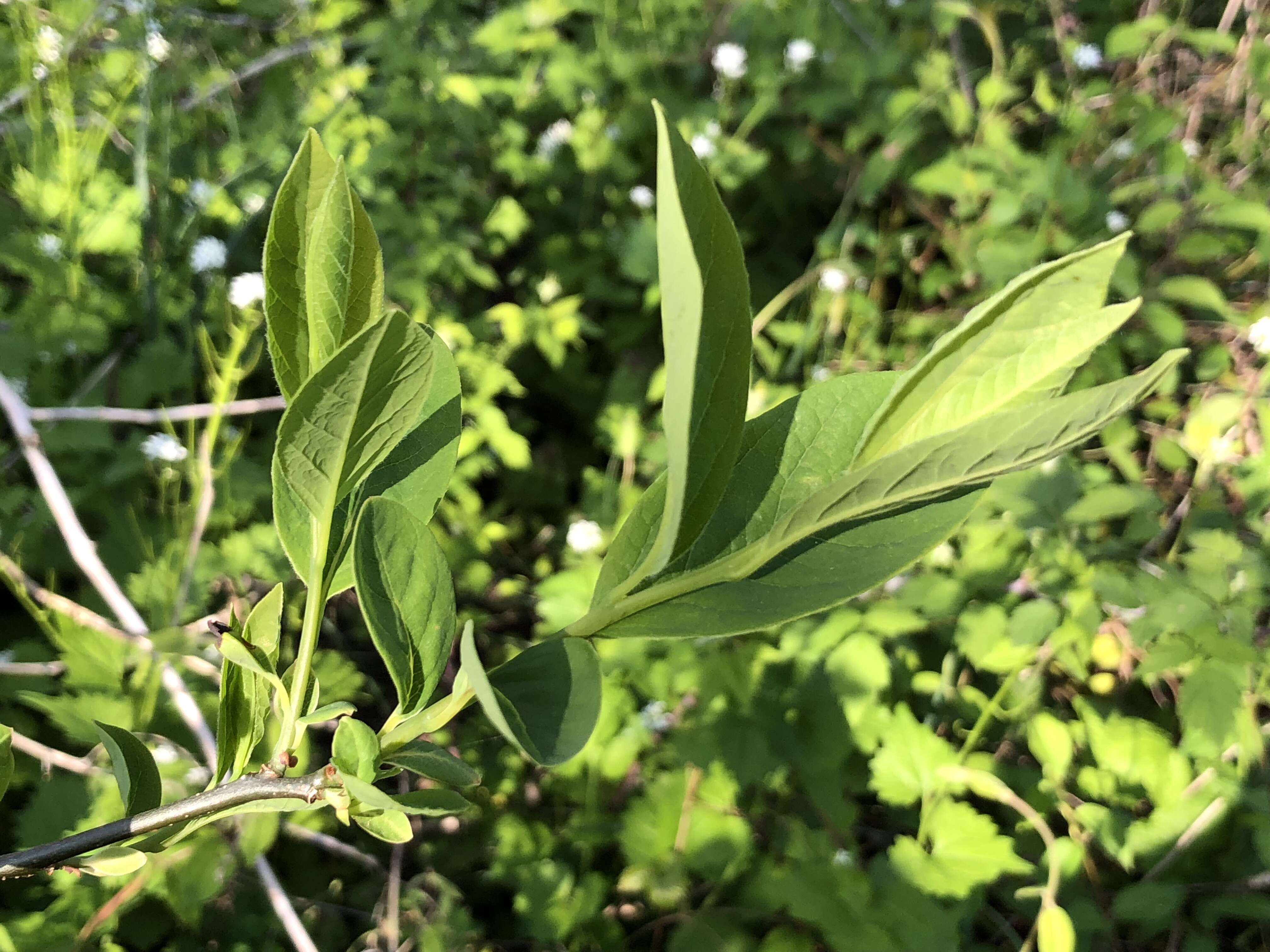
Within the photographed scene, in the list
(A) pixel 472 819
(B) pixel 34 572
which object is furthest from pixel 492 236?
(A) pixel 472 819

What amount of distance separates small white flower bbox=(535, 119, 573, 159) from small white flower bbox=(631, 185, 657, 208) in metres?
0.20

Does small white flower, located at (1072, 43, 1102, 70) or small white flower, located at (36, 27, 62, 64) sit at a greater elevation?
small white flower, located at (36, 27, 62, 64)

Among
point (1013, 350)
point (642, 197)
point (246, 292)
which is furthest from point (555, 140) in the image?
point (1013, 350)

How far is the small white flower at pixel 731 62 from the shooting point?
5.72 feet

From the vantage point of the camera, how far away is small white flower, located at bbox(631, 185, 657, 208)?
172 cm

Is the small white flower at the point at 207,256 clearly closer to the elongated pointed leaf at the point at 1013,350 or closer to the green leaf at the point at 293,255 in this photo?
the green leaf at the point at 293,255

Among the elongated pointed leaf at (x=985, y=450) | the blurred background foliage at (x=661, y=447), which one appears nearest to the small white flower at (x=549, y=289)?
the blurred background foliage at (x=661, y=447)

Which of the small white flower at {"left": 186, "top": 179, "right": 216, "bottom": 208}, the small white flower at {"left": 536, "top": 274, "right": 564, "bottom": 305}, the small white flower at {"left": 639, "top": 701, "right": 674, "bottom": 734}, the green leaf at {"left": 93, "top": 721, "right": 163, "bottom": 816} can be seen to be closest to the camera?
the green leaf at {"left": 93, "top": 721, "right": 163, "bottom": 816}

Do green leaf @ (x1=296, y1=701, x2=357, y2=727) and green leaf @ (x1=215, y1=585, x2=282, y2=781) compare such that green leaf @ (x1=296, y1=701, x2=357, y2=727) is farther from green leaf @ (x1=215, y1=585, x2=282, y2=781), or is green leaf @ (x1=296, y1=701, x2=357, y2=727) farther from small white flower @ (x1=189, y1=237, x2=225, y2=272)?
small white flower @ (x1=189, y1=237, x2=225, y2=272)

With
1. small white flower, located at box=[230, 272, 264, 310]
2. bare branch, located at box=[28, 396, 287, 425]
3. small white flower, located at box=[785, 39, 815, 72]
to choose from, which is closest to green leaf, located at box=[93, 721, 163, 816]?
bare branch, located at box=[28, 396, 287, 425]

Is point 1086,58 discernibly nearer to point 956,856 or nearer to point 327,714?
point 956,856

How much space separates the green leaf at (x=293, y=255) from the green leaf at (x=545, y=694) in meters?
0.12

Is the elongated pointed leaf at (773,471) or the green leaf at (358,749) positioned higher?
the elongated pointed leaf at (773,471)

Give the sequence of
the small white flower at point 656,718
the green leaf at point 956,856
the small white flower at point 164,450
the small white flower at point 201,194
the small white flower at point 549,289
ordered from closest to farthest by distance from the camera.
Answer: the green leaf at point 956,856 → the small white flower at point 164,450 → the small white flower at point 656,718 → the small white flower at point 201,194 → the small white flower at point 549,289
